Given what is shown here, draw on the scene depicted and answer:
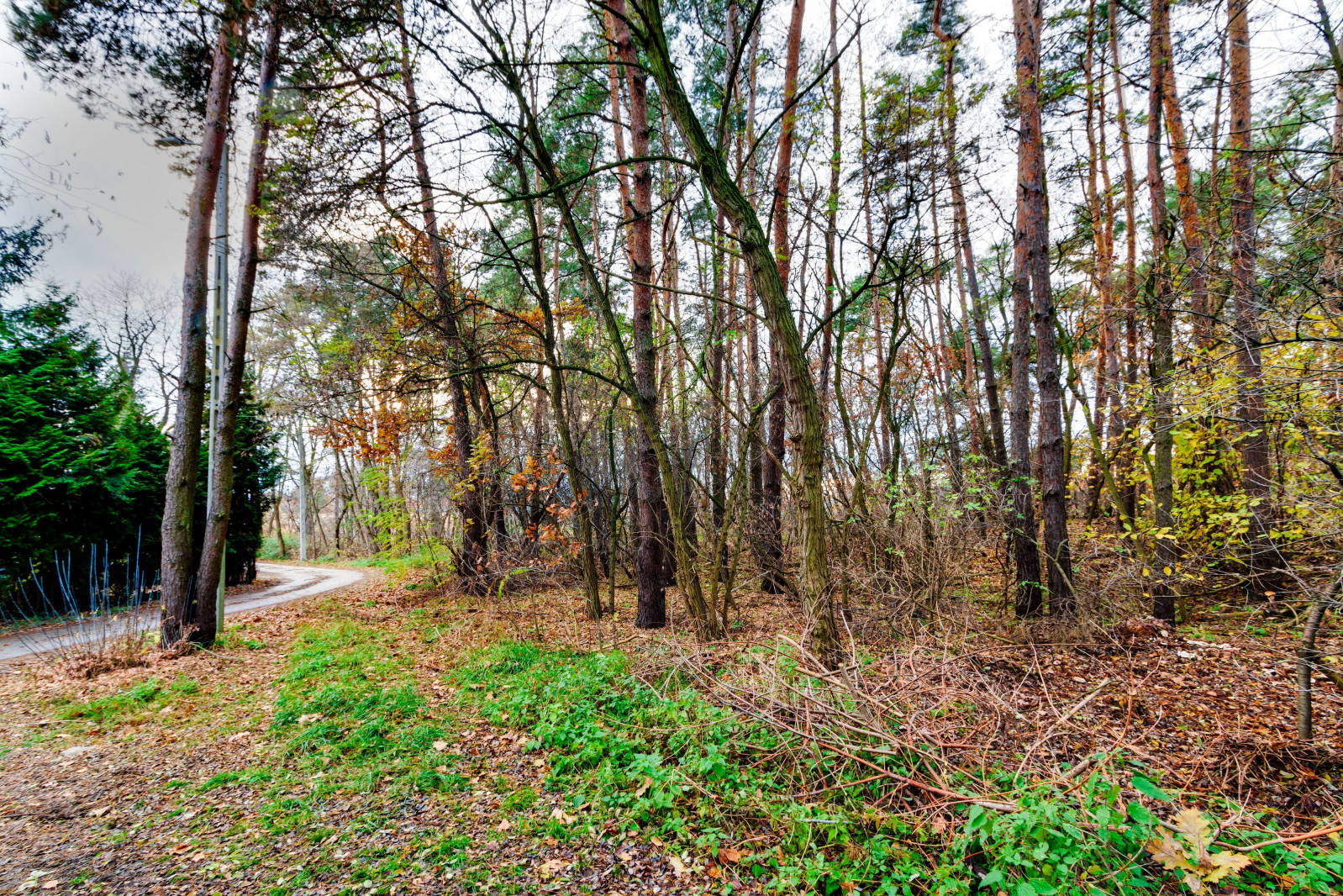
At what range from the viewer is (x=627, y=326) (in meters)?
7.77

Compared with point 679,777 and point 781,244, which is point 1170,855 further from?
point 781,244

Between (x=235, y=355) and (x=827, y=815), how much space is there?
8689 millimetres

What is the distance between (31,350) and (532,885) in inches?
469

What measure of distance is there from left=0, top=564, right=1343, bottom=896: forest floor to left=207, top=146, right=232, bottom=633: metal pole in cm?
168

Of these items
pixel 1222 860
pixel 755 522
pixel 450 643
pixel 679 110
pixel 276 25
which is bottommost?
pixel 450 643

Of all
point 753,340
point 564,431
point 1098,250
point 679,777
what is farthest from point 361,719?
point 1098,250

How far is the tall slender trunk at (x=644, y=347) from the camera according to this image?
642cm

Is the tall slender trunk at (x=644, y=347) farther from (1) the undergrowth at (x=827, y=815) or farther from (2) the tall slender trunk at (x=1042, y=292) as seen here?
(2) the tall slender trunk at (x=1042, y=292)

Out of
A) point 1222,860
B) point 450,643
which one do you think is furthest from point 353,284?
point 1222,860

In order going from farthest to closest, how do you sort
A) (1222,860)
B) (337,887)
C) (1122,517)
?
(1122,517) → (337,887) → (1222,860)

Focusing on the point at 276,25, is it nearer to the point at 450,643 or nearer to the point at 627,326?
the point at 627,326

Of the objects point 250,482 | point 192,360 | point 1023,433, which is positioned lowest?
point 1023,433

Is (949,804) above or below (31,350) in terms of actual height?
below

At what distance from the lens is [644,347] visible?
650 centimetres
